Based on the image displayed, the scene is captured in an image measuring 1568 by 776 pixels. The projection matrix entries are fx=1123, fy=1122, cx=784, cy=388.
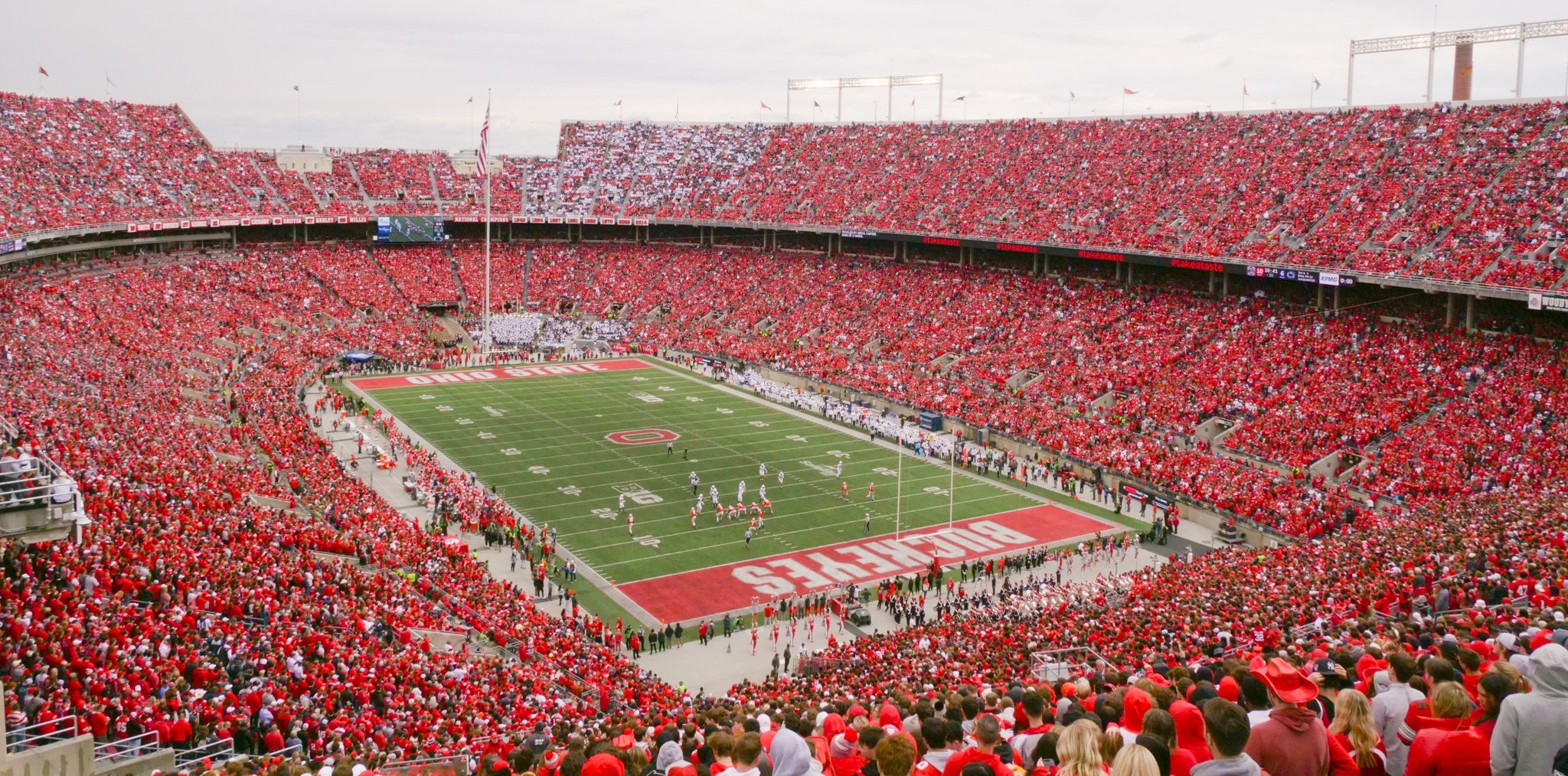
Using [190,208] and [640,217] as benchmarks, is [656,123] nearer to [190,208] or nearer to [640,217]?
[640,217]

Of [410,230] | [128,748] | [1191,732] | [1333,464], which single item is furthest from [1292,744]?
[410,230]

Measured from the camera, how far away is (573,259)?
72.6m

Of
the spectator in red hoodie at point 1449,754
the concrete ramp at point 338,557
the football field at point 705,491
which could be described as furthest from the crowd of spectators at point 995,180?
the spectator in red hoodie at point 1449,754

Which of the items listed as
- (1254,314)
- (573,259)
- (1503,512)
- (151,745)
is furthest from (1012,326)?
(151,745)

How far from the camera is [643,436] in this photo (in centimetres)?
4156

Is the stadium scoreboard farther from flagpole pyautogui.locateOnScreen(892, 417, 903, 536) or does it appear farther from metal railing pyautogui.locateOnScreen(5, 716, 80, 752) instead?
metal railing pyautogui.locateOnScreen(5, 716, 80, 752)

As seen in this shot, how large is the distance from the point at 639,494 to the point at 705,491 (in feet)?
6.64

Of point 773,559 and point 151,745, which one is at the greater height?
point 151,745

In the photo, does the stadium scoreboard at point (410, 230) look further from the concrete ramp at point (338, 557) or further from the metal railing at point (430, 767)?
the metal railing at point (430, 767)

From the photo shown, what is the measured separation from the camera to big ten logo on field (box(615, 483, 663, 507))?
3362 centimetres

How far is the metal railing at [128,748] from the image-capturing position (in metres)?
11.8

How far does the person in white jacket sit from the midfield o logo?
36.5 m

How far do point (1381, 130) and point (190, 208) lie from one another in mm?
57070

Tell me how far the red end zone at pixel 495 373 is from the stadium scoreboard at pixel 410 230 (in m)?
17.9
